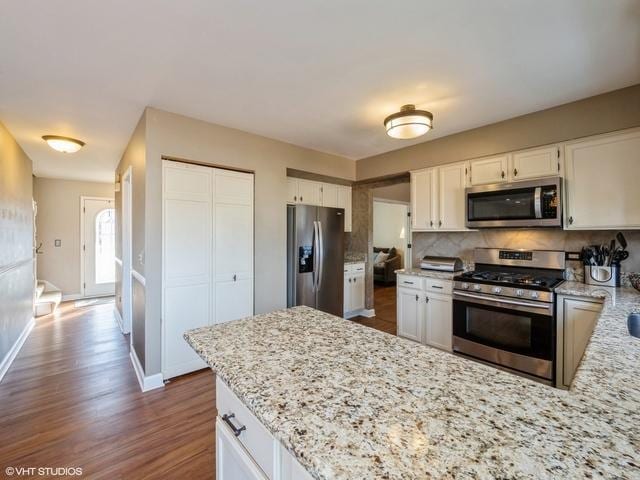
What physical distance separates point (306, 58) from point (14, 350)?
14.0ft

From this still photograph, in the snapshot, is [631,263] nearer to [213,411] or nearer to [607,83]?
[607,83]

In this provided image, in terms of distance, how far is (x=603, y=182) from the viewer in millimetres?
2395

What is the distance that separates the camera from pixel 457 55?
186cm

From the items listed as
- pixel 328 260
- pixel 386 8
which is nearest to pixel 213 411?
pixel 328 260

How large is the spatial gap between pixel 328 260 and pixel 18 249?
12.3ft

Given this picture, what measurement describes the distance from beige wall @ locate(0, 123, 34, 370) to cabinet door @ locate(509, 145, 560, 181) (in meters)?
5.01

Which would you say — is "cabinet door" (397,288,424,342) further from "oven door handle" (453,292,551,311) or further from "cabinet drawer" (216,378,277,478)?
"cabinet drawer" (216,378,277,478)

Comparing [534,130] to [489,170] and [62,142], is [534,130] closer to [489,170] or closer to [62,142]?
[489,170]

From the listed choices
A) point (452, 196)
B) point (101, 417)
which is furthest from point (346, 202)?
point (101, 417)

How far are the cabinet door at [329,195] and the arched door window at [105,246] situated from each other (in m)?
4.79

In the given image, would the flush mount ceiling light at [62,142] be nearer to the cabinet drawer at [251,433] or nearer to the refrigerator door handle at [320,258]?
the refrigerator door handle at [320,258]

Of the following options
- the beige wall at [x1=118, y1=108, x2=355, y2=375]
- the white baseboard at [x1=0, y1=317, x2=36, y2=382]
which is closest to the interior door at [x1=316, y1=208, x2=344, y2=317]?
the beige wall at [x1=118, y1=108, x2=355, y2=375]

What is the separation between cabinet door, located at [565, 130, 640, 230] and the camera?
227 centimetres

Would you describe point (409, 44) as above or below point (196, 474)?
Result: above
